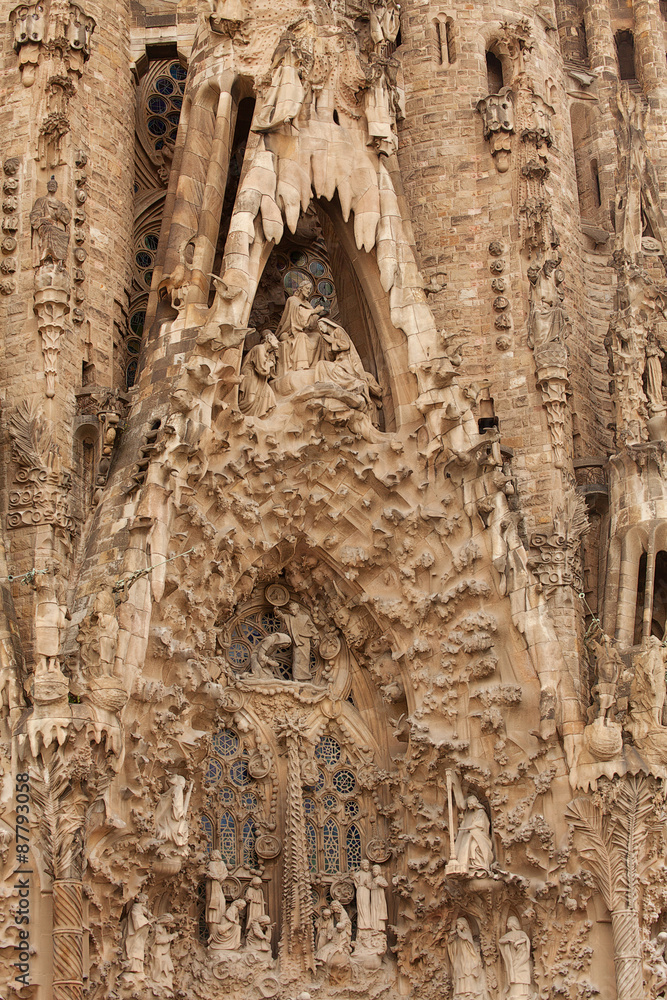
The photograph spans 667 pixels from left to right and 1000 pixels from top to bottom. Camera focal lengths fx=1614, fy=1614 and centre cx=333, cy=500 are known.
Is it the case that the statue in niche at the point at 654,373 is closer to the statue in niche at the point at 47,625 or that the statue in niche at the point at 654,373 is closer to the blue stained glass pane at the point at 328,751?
the blue stained glass pane at the point at 328,751

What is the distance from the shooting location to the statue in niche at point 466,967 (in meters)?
14.4

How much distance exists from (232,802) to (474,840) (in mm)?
2328

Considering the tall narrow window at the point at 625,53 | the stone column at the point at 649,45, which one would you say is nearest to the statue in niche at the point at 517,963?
the stone column at the point at 649,45

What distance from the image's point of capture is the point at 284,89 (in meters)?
16.1

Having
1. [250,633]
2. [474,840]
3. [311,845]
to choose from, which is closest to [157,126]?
[250,633]

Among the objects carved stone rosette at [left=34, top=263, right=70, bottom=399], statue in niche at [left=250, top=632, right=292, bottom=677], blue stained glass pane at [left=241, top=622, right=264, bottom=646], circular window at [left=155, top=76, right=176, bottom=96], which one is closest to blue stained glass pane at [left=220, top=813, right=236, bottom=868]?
statue in niche at [left=250, top=632, right=292, bottom=677]

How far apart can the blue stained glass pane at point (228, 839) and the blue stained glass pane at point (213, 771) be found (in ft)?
1.13

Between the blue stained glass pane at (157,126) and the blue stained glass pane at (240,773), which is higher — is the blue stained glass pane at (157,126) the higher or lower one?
the higher one

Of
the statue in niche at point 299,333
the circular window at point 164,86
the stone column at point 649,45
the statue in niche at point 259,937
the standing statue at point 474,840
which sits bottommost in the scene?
the statue in niche at point 259,937

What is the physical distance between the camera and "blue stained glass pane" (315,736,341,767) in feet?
51.3

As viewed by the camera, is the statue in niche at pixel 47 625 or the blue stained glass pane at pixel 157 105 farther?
the blue stained glass pane at pixel 157 105

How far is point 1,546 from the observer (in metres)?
14.2

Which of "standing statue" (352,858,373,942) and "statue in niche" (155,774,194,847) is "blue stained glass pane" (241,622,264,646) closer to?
"statue in niche" (155,774,194,847)

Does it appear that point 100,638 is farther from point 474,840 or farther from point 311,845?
point 474,840
